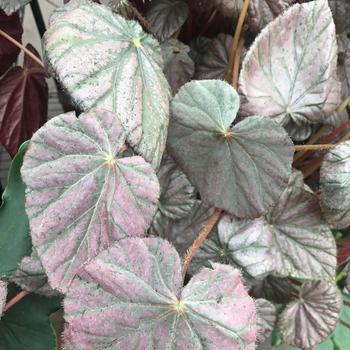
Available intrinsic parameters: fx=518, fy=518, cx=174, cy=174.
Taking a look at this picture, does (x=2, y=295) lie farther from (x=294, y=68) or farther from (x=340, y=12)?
(x=340, y=12)

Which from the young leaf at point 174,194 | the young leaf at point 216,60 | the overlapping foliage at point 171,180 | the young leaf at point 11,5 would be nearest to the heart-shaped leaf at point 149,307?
the overlapping foliage at point 171,180

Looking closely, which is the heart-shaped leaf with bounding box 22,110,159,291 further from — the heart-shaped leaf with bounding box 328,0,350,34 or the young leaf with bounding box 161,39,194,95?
the heart-shaped leaf with bounding box 328,0,350,34

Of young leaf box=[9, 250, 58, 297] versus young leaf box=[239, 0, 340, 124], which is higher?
young leaf box=[239, 0, 340, 124]

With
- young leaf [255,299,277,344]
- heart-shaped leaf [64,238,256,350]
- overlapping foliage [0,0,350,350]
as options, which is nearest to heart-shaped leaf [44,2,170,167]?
overlapping foliage [0,0,350,350]

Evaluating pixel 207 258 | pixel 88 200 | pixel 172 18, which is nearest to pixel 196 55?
pixel 172 18

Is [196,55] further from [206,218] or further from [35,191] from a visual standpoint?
[35,191]

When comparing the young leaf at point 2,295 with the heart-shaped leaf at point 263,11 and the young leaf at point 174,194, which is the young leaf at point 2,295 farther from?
the heart-shaped leaf at point 263,11
